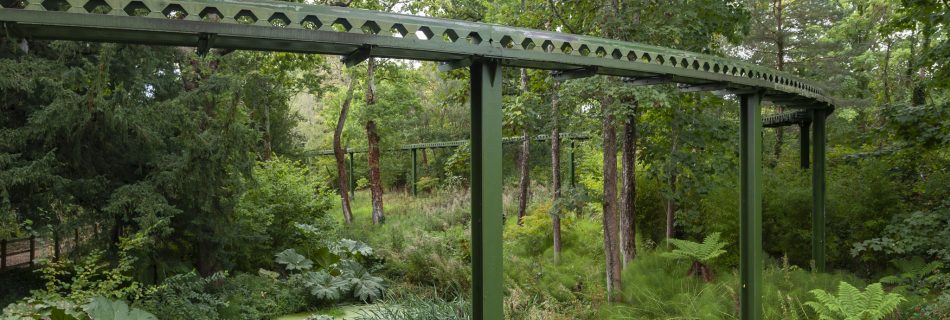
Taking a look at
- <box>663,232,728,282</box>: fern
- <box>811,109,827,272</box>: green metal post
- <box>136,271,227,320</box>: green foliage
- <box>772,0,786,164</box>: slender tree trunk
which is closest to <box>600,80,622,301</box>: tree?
<box>663,232,728,282</box>: fern

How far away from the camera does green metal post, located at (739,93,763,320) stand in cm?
406

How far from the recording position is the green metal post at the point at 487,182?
2438 mm

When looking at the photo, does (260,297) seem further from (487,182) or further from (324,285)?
(487,182)

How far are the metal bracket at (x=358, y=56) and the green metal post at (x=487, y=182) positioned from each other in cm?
46

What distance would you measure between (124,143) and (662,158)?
20.6 ft

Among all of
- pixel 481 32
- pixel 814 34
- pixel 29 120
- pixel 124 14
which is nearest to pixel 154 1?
pixel 124 14

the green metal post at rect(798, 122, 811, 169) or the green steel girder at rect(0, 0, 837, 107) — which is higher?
the green steel girder at rect(0, 0, 837, 107)

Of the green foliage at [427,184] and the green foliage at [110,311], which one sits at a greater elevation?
the green foliage at [427,184]

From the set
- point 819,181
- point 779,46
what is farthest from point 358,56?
point 779,46

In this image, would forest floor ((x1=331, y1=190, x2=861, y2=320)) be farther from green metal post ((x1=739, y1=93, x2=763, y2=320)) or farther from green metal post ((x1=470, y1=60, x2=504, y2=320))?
green metal post ((x1=470, y1=60, x2=504, y2=320))

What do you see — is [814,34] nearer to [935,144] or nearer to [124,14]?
[935,144]

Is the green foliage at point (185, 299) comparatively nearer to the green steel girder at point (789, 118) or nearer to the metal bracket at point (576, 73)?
the metal bracket at point (576, 73)

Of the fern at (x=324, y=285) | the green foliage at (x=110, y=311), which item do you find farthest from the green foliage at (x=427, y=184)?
the green foliage at (x=110, y=311)

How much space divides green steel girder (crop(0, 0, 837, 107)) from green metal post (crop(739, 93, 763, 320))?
1457 mm
